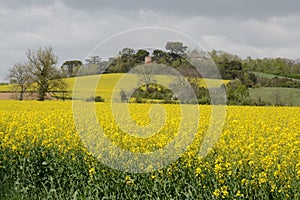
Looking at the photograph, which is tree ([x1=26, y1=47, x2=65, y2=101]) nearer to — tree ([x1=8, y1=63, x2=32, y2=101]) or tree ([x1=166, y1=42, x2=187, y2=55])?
tree ([x1=8, y1=63, x2=32, y2=101])

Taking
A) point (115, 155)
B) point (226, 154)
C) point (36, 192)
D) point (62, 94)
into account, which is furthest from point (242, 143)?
point (62, 94)

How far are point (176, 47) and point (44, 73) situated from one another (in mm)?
26494

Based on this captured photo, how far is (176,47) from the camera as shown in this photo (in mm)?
14211

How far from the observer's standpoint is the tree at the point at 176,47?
13.4 metres

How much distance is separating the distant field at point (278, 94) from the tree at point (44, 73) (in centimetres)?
1700

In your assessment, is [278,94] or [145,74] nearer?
[145,74]

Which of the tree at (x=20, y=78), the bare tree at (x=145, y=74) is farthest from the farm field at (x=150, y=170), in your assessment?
the tree at (x=20, y=78)

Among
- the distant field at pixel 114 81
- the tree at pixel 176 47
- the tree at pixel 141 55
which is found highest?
the tree at pixel 176 47

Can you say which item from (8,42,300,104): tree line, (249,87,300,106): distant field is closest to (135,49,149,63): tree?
(8,42,300,104): tree line

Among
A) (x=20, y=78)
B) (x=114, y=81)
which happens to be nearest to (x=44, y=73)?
(x=20, y=78)

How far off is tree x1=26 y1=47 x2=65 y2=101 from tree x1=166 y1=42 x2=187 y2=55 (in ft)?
77.9

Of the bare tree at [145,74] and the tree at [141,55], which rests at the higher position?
the tree at [141,55]

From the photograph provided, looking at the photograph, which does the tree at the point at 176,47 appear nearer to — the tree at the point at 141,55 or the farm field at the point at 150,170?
the tree at the point at 141,55

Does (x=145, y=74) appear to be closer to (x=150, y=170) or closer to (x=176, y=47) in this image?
(x=176, y=47)
